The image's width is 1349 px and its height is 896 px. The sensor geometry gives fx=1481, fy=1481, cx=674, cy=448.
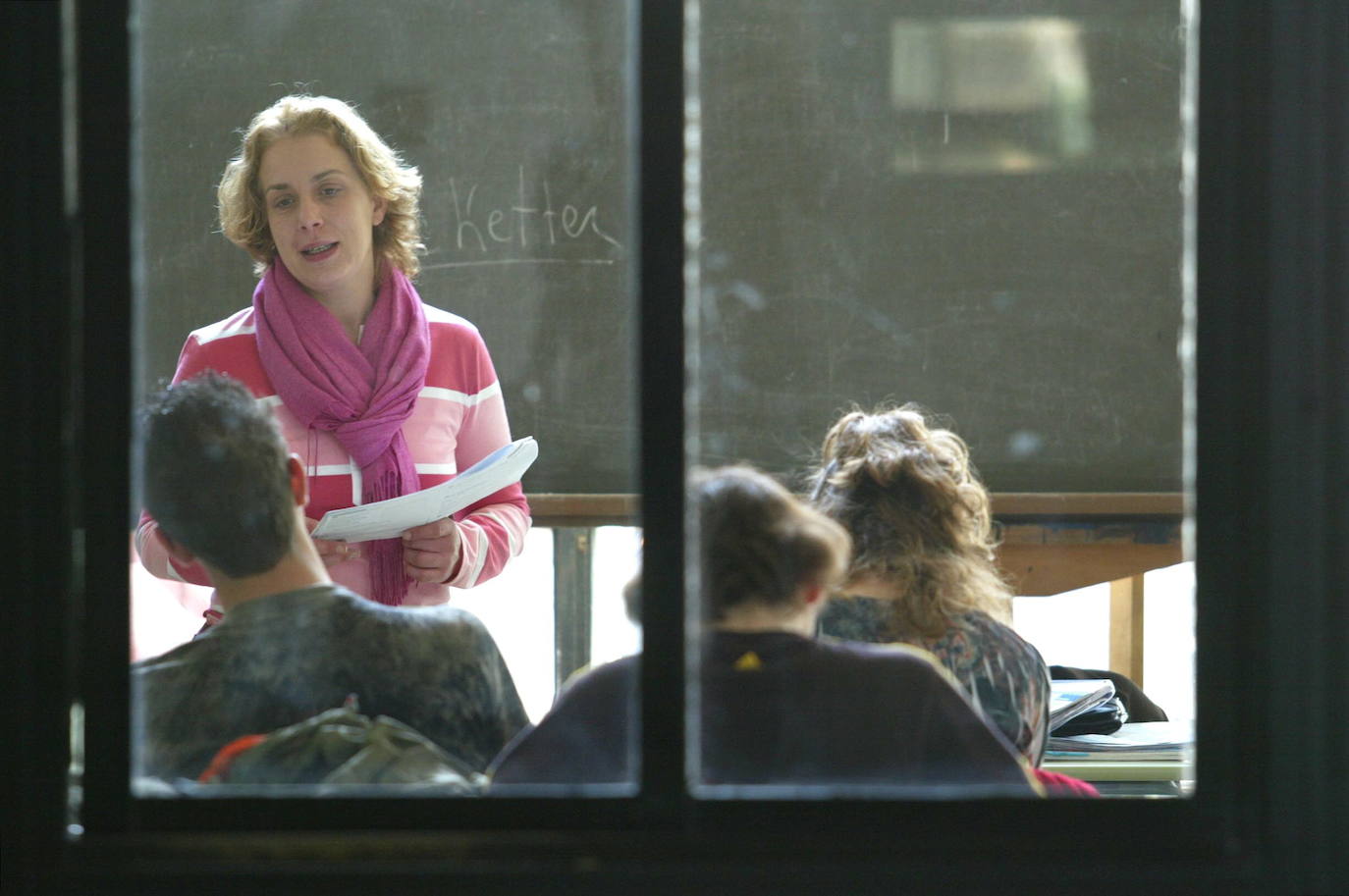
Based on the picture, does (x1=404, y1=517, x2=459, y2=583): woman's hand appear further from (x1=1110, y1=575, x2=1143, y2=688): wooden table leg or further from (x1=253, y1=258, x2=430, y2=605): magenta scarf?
(x1=1110, y1=575, x2=1143, y2=688): wooden table leg

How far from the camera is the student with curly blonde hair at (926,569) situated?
213 cm

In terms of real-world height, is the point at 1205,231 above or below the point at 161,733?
above

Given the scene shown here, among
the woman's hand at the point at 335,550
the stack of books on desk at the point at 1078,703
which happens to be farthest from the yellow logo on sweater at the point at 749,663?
the stack of books on desk at the point at 1078,703

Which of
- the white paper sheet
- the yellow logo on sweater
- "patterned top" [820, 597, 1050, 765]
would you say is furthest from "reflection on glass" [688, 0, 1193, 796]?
the yellow logo on sweater

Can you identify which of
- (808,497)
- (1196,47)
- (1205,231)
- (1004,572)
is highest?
(1196,47)

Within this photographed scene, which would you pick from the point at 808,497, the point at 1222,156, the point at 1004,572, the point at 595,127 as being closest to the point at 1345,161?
the point at 1222,156

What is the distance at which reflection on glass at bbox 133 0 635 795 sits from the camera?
168cm

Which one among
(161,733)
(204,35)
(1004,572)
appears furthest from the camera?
(1004,572)

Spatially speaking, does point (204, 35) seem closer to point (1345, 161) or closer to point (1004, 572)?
point (1004, 572)

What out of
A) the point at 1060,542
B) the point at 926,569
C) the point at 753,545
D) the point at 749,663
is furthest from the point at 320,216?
the point at 1060,542

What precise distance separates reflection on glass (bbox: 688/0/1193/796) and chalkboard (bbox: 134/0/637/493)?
0.31 metres

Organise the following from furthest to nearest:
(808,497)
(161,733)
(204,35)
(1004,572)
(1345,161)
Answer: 1. (1004,572)
2. (204,35)
3. (808,497)
4. (161,733)
5. (1345,161)

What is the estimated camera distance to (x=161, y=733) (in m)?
1.55

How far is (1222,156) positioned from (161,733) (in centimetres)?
122
